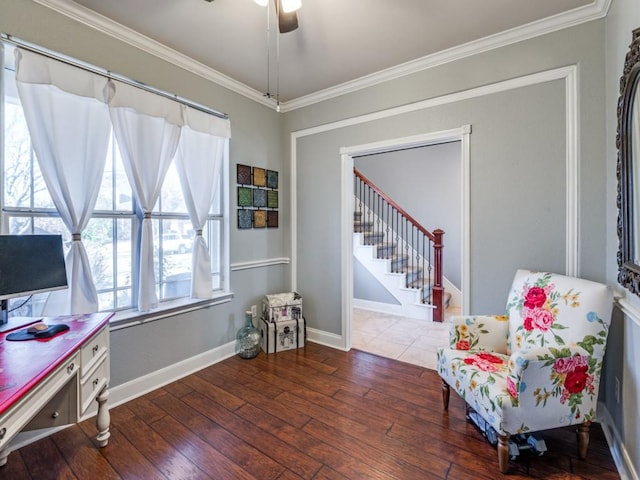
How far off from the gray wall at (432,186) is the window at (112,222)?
143 inches

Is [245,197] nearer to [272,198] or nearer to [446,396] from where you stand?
[272,198]

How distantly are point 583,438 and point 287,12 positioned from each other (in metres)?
2.82

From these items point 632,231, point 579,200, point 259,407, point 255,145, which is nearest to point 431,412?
point 259,407

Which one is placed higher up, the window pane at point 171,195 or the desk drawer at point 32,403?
the window pane at point 171,195

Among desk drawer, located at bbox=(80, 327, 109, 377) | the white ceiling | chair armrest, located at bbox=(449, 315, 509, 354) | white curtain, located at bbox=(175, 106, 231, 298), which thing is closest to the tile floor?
chair armrest, located at bbox=(449, 315, 509, 354)

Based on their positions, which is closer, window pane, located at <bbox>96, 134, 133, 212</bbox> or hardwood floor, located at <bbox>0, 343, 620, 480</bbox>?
hardwood floor, located at <bbox>0, 343, 620, 480</bbox>

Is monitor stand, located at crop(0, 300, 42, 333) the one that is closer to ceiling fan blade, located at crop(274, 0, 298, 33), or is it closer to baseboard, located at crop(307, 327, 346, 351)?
ceiling fan blade, located at crop(274, 0, 298, 33)

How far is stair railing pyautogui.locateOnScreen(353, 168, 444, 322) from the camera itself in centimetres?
491

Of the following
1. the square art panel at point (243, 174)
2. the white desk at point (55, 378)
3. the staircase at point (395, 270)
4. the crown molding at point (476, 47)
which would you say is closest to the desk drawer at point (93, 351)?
the white desk at point (55, 378)

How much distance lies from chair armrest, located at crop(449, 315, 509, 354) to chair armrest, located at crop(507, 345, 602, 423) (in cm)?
53

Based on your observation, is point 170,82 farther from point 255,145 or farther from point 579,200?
point 579,200

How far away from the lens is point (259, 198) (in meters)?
3.24

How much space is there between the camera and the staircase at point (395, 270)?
4.39 metres

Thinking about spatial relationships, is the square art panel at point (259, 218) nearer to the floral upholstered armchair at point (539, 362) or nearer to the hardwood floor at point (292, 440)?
the hardwood floor at point (292, 440)
